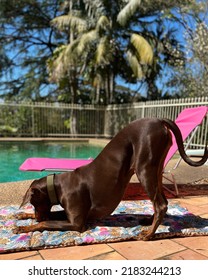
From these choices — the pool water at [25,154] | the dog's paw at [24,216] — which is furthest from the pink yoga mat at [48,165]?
the pool water at [25,154]

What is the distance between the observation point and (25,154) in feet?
31.9

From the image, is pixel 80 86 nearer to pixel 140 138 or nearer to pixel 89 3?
pixel 89 3

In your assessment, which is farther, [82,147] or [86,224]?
[82,147]

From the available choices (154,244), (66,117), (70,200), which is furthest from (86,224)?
(66,117)

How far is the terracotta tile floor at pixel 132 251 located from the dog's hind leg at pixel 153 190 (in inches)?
4.2

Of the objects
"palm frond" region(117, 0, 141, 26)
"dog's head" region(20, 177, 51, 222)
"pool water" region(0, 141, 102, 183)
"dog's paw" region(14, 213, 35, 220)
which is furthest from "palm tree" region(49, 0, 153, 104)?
"dog's head" region(20, 177, 51, 222)

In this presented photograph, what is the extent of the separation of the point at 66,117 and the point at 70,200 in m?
13.0

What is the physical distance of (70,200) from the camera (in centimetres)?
241

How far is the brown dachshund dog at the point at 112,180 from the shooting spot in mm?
2289

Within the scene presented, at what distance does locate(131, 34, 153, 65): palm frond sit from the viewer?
1205 cm

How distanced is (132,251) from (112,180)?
60cm

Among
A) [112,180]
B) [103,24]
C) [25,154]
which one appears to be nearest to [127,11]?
[103,24]

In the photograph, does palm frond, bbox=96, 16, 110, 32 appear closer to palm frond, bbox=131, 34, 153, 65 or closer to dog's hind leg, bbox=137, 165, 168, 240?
palm frond, bbox=131, 34, 153, 65
